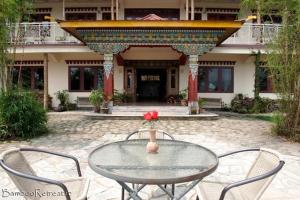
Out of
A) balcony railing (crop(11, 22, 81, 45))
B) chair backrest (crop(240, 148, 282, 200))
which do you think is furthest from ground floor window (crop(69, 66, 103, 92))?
chair backrest (crop(240, 148, 282, 200))

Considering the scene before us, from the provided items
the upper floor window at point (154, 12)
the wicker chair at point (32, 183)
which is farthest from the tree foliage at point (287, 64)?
the upper floor window at point (154, 12)

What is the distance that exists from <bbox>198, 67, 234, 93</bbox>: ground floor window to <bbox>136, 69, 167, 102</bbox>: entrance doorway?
7.53 ft

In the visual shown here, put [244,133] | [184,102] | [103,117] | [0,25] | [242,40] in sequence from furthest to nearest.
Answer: [242,40] < [184,102] < [103,117] < [244,133] < [0,25]

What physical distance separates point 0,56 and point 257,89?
1263cm

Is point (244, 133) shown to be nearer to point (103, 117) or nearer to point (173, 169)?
point (103, 117)

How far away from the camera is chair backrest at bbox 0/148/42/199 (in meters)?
3.00

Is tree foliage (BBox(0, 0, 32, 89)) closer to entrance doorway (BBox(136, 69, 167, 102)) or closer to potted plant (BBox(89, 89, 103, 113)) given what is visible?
potted plant (BBox(89, 89, 103, 113))

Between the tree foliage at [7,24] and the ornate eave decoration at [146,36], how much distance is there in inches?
133

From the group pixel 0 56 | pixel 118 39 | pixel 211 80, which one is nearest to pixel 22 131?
pixel 0 56

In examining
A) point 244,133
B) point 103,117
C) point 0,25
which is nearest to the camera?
point 0,25

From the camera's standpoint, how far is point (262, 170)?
138 inches

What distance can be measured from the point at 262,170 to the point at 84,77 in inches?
608

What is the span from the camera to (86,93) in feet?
58.4

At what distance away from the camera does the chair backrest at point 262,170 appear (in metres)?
3.11
